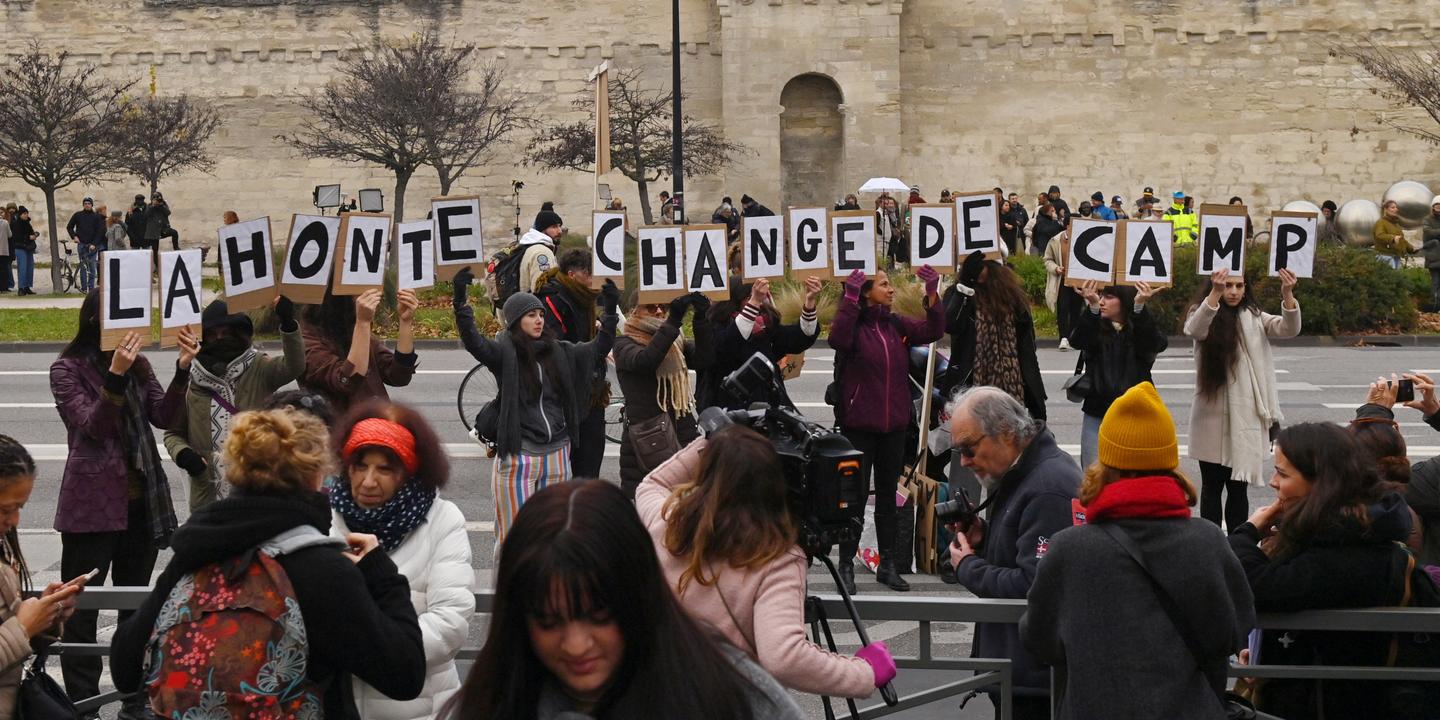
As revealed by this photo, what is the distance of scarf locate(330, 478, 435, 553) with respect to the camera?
448 centimetres

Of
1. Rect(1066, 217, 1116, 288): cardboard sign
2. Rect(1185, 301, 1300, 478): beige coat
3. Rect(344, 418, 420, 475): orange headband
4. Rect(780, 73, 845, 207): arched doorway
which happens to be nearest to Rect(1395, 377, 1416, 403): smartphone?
Rect(1185, 301, 1300, 478): beige coat

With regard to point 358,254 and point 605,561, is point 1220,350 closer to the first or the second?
point 358,254

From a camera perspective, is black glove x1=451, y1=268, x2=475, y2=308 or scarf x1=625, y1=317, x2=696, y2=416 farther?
scarf x1=625, y1=317, x2=696, y2=416

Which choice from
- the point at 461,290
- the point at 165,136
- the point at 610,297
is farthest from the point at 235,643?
the point at 165,136

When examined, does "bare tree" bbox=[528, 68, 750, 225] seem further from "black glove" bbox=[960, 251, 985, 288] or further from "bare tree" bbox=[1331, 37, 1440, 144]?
"black glove" bbox=[960, 251, 985, 288]

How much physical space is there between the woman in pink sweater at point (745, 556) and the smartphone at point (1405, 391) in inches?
117

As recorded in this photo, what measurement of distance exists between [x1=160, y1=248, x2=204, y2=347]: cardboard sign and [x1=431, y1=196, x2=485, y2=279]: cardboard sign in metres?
1.74

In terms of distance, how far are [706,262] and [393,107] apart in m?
26.0

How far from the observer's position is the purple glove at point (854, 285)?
28.0ft

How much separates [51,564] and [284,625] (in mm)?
6533

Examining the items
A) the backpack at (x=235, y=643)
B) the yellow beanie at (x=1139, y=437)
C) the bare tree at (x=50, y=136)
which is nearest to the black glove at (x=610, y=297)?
the yellow beanie at (x=1139, y=437)

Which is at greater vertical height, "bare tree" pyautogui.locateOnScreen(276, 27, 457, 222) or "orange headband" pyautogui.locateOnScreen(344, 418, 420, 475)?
"bare tree" pyautogui.locateOnScreen(276, 27, 457, 222)

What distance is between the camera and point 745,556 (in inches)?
155

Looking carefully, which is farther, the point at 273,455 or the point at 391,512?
the point at 391,512
